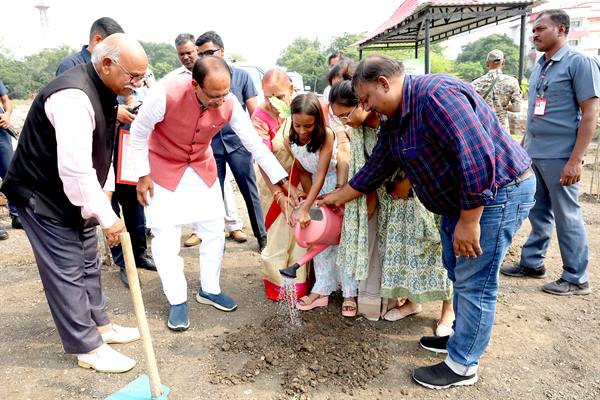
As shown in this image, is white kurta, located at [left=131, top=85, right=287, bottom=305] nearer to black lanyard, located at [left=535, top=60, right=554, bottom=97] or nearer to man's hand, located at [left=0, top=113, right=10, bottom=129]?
black lanyard, located at [left=535, top=60, right=554, bottom=97]

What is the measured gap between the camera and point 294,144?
2.66 metres

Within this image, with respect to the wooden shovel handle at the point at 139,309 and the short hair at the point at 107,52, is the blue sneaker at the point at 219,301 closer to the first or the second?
the wooden shovel handle at the point at 139,309

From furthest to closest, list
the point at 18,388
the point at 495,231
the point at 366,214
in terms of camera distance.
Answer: the point at 366,214 < the point at 18,388 < the point at 495,231

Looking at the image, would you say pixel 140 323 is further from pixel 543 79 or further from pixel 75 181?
Result: pixel 543 79

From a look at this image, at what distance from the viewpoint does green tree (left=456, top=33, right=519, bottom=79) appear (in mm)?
46709

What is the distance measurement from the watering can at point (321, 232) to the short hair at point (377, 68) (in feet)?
3.17

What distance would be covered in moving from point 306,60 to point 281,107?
53928 millimetres

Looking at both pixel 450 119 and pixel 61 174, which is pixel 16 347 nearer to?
pixel 61 174

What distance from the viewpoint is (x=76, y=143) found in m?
1.83

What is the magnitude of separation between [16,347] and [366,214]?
2.14 meters

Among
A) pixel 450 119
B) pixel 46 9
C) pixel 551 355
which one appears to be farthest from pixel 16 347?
pixel 46 9

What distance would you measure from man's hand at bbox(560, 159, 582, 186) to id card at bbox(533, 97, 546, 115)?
405 mm

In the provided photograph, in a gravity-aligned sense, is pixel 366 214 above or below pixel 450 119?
below

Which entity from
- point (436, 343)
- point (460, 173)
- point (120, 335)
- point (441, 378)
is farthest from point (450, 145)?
point (120, 335)
